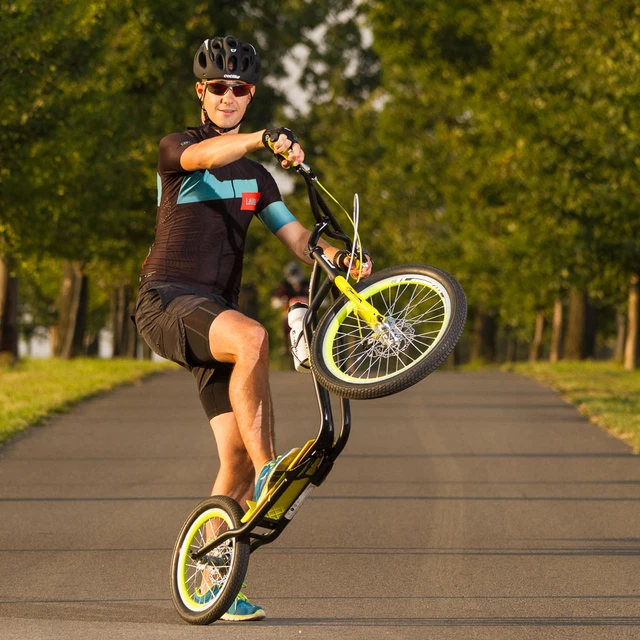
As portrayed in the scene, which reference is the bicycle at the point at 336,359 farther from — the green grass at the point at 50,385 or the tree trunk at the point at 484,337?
the tree trunk at the point at 484,337

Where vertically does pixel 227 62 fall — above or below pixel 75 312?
above

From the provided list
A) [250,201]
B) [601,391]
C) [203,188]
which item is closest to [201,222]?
[203,188]

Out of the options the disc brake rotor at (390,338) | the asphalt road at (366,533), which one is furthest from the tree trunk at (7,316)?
the disc brake rotor at (390,338)

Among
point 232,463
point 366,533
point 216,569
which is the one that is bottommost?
point 366,533

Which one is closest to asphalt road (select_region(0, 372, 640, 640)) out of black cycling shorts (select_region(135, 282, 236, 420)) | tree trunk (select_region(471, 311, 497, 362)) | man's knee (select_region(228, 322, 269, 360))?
black cycling shorts (select_region(135, 282, 236, 420))

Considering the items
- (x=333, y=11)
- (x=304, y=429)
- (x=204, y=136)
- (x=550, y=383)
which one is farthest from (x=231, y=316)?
(x=333, y=11)

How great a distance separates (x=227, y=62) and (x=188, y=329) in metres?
1.19

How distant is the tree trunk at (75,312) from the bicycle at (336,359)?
2648 centimetres

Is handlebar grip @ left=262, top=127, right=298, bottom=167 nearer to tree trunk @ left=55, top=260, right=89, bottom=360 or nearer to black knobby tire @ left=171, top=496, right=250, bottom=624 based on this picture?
black knobby tire @ left=171, top=496, right=250, bottom=624

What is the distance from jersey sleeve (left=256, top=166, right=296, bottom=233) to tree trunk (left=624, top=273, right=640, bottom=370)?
24.7 metres

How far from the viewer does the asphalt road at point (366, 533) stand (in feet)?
20.2

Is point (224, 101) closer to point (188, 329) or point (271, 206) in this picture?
point (271, 206)

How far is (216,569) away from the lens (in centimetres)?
611

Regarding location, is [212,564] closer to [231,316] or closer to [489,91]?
[231,316]
